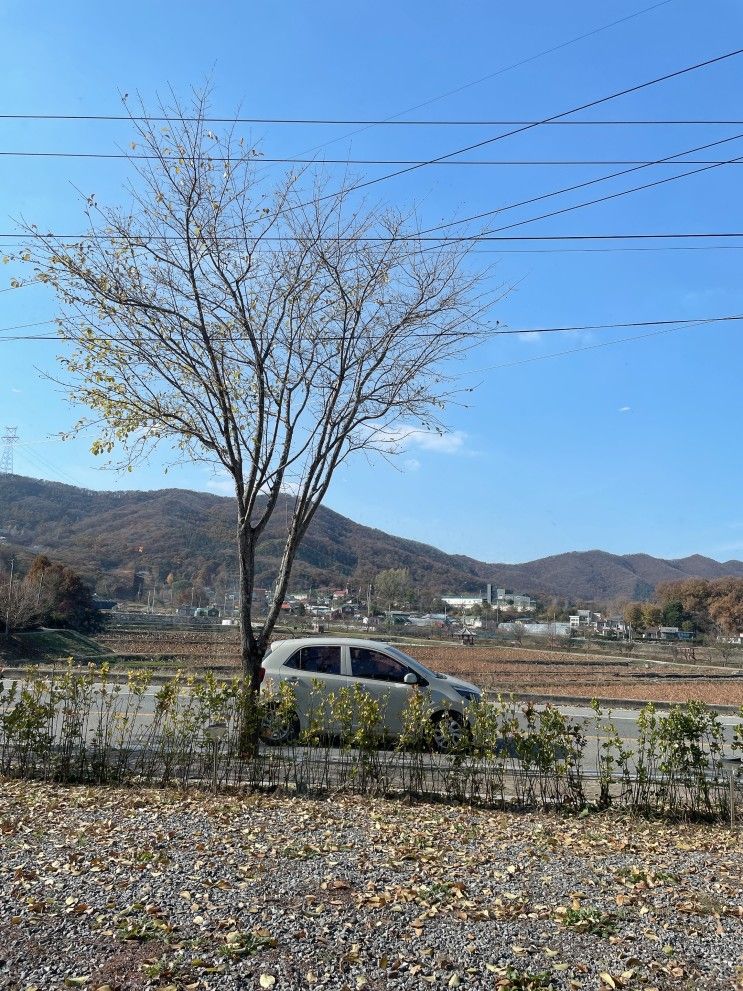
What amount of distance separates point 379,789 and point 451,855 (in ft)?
7.39

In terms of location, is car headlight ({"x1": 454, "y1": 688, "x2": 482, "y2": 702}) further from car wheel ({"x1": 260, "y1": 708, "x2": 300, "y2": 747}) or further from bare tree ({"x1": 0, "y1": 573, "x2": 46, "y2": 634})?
bare tree ({"x1": 0, "y1": 573, "x2": 46, "y2": 634})

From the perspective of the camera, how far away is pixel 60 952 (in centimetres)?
426

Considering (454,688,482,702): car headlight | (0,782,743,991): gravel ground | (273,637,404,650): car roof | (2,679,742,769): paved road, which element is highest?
(273,637,404,650): car roof

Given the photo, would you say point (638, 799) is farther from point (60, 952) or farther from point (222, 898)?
point (60, 952)

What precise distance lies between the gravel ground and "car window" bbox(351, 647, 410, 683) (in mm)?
4696

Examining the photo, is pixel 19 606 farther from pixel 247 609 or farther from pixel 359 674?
pixel 247 609

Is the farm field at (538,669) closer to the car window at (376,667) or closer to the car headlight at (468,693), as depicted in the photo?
the car headlight at (468,693)

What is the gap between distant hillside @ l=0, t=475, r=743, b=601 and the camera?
248ft

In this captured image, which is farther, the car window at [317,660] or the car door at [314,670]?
the car window at [317,660]

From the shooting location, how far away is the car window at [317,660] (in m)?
12.1

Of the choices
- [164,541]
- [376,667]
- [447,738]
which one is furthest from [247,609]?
[164,541]

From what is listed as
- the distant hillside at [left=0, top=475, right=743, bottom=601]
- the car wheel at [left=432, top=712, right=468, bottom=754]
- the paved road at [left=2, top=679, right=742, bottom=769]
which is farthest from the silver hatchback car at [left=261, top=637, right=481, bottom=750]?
the distant hillside at [left=0, top=475, right=743, bottom=601]

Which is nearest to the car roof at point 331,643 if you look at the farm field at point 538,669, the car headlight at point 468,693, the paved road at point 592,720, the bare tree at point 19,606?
the car headlight at point 468,693

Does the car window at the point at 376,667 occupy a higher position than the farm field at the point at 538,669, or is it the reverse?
the car window at the point at 376,667
